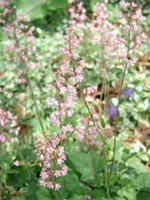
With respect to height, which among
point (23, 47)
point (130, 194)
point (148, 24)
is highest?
point (148, 24)

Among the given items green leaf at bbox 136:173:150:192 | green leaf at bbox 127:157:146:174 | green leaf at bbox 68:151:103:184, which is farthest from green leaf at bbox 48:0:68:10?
green leaf at bbox 136:173:150:192

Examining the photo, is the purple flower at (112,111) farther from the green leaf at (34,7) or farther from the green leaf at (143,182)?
the green leaf at (34,7)

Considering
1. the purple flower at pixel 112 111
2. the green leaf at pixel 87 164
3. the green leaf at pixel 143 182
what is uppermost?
the purple flower at pixel 112 111

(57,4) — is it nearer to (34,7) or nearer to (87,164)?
(34,7)

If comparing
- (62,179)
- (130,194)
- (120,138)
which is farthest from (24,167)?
(120,138)

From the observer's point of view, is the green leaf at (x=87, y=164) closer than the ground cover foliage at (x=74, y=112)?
No

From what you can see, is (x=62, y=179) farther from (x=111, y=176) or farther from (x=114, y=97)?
(x=114, y=97)

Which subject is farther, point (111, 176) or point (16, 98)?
point (16, 98)

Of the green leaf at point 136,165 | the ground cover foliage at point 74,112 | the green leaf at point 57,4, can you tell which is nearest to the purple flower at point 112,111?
the ground cover foliage at point 74,112

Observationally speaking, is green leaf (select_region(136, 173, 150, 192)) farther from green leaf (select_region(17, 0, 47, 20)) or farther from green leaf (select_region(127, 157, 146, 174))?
green leaf (select_region(17, 0, 47, 20))
